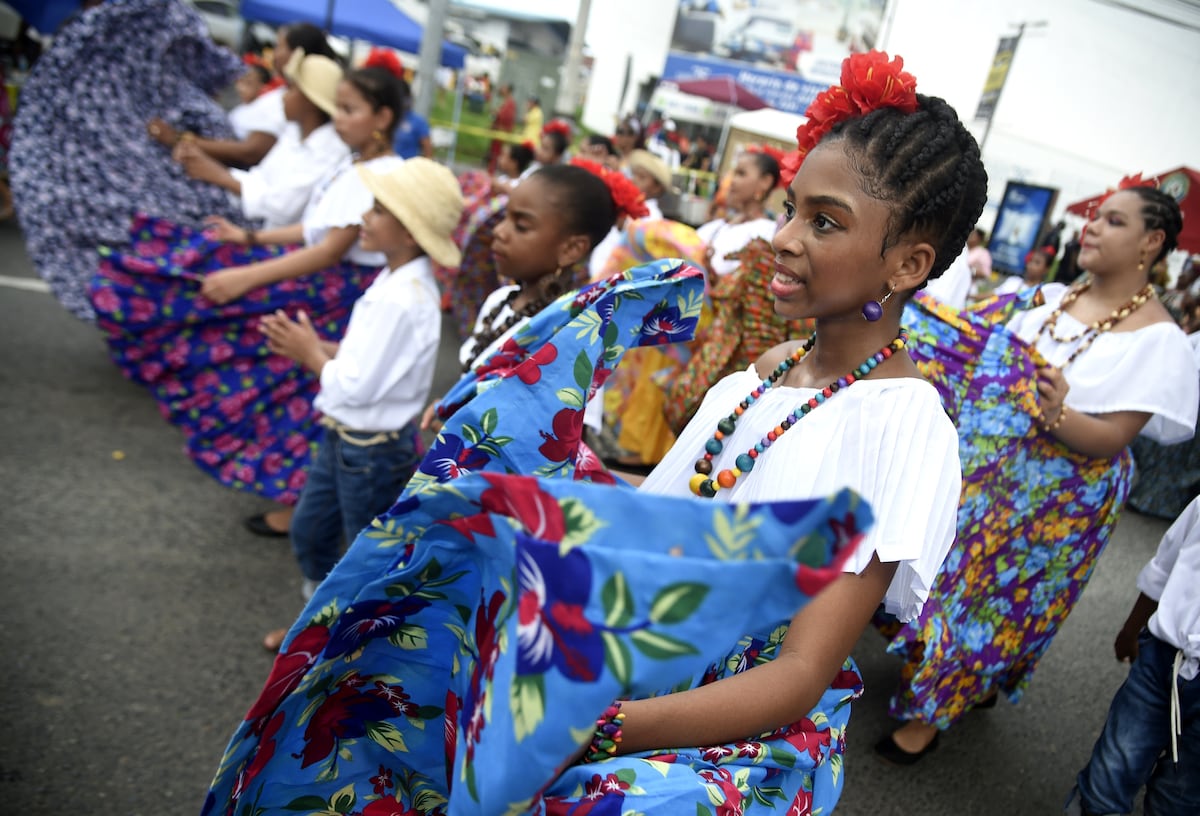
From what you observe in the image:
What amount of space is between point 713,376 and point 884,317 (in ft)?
8.93

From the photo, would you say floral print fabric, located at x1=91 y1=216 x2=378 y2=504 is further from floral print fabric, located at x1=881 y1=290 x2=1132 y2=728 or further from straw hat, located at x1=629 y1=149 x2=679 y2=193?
straw hat, located at x1=629 y1=149 x2=679 y2=193

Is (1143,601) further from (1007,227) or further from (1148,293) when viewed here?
Result: (1007,227)

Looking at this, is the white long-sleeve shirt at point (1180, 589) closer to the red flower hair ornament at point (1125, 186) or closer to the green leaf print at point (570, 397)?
the red flower hair ornament at point (1125, 186)

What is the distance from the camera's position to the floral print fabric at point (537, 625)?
30.4 inches

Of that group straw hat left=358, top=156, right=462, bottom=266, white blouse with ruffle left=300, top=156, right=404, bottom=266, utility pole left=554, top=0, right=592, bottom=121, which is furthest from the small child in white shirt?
utility pole left=554, top=0, right=592, bottom=121

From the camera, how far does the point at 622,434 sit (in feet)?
18.3

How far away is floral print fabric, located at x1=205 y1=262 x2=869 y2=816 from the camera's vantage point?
77cm

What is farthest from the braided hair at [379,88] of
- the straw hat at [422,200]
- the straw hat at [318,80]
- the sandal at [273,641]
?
the sandal at [273,641]

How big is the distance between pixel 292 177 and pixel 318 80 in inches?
19.8

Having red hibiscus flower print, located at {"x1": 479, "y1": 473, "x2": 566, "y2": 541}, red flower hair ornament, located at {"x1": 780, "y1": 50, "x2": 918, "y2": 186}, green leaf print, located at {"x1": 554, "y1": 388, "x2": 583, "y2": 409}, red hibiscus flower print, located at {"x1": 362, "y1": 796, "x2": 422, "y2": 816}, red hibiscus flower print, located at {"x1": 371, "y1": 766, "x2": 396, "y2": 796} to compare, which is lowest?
red hibiscus flower print, located at {"x1": 362, "y1": 796, "x2": 422, "y2": 816}

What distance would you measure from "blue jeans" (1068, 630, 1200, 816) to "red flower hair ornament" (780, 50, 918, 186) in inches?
69.5

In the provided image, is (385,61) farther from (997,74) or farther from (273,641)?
(997,74)

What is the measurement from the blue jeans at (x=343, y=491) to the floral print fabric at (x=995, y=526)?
1.78 m

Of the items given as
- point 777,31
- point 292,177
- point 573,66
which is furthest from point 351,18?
point 777,31
